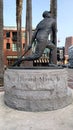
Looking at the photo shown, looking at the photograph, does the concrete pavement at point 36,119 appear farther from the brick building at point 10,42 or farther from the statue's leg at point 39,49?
the brick building at point 10,42

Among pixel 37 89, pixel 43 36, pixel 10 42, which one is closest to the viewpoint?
pixel 37 89

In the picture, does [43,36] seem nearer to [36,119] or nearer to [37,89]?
[37,89]

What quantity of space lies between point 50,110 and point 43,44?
1976 millimetres

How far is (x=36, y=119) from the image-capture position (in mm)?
6098

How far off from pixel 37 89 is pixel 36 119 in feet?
2.74

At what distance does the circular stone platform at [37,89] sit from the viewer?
6555 mm

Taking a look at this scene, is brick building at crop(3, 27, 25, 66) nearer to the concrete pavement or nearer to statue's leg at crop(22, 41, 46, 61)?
statue's leg at crop(22, 41, 46, 61)

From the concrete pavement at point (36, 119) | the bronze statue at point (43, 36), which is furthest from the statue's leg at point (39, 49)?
the concrete pavement at point (36, 119)

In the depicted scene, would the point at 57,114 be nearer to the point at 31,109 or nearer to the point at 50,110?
the point at 50,110

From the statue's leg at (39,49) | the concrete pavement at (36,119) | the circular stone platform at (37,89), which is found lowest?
the concrete pavement at (36,119)

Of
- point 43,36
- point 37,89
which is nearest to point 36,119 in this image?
point 37,89

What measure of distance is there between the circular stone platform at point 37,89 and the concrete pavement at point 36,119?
19 centimetres

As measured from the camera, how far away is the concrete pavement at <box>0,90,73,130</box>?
570 centimetres

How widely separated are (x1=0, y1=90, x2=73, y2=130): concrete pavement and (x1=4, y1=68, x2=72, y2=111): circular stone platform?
0.62ft
